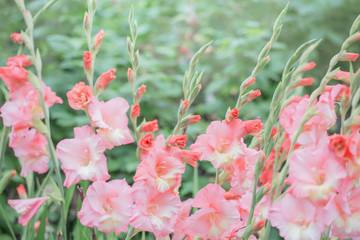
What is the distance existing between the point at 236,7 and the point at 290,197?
7.61 ft

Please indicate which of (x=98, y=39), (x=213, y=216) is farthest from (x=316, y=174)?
(x=98, y=39)

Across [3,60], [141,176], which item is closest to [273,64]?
[3,60]

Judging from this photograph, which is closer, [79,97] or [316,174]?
[316,174]

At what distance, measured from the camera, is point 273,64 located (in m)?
2.24

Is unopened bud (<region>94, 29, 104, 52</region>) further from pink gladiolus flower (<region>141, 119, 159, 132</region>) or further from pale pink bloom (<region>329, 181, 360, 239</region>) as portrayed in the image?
pale pink bloom (<region>329, 181, 360, 239</region>)

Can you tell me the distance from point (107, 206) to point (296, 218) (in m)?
0.27

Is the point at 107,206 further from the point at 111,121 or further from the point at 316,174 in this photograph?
the point at 316,174

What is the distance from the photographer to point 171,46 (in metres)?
2.46

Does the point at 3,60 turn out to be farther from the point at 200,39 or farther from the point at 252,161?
the point at 252,161

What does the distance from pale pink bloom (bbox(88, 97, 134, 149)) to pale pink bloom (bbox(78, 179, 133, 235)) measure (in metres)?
0.07

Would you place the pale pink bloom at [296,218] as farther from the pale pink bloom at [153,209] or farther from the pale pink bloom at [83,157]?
the pale pink bloom at [83,157]

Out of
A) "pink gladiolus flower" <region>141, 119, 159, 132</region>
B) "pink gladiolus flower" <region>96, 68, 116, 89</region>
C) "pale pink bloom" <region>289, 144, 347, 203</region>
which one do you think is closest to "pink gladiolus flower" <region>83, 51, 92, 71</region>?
"pink gladiolus flower" <region>96, 68, 116, 89</region>

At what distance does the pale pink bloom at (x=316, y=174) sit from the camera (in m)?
0.59

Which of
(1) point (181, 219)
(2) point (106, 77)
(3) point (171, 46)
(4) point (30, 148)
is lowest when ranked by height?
Result: (3) point (171, 46)
